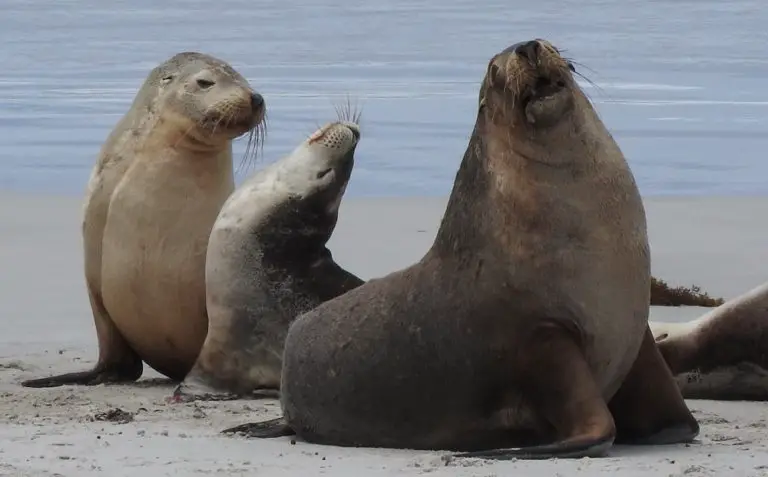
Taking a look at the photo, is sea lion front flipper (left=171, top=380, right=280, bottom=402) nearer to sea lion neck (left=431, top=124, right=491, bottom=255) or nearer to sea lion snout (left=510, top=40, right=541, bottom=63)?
sea lion neck (left=431, top=124, right=491, bottom=255)

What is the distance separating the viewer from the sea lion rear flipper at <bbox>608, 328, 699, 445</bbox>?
5.06 m

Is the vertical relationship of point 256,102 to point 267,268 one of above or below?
above

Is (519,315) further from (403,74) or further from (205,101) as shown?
(403,74)

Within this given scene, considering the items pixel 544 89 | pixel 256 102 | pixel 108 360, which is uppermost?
pixel 256 102

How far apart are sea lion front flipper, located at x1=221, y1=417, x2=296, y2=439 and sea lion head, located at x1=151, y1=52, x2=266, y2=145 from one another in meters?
1.93

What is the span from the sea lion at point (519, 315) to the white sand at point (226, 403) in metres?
0.13

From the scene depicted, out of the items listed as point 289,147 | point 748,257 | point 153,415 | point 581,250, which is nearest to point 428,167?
point 289,147

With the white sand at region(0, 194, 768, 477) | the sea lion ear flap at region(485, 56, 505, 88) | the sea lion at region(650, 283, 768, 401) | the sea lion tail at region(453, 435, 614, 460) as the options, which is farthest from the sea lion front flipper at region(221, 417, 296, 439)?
the sea lion at region(650, 283, 768, 401)

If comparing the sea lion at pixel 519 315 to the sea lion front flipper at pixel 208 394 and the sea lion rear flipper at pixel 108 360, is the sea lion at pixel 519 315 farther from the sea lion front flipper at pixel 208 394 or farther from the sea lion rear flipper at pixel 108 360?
the sea lion rear flipper at pixel 108 360

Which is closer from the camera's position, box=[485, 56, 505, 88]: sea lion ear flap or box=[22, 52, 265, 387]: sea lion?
box=[485, 56, 505, 88]: sea lion ear flap

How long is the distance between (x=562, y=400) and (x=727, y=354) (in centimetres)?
200

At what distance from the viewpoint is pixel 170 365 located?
715 cm

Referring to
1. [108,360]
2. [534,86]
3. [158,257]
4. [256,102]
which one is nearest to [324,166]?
[256,102]

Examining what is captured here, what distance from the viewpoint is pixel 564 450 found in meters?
4.54
